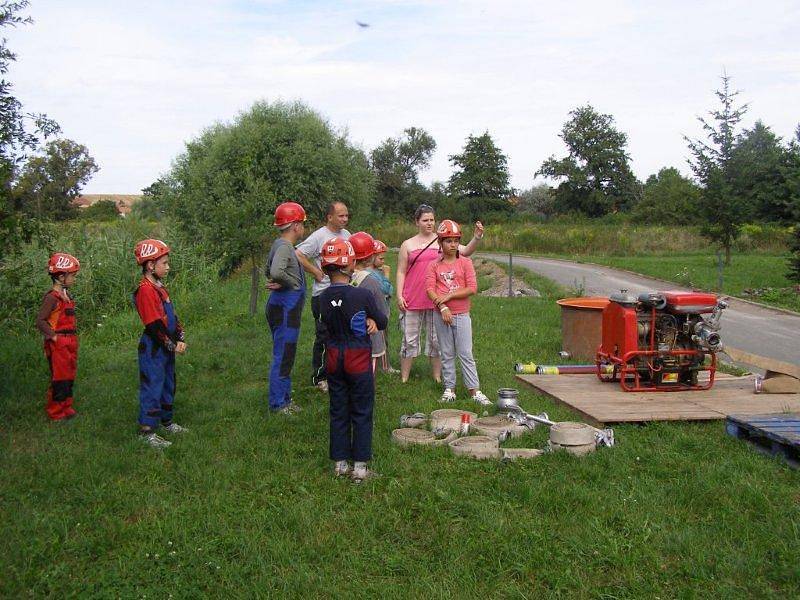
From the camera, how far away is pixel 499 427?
6.17 m

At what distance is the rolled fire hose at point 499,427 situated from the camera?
6.01 metres

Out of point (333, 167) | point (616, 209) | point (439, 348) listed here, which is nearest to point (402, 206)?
point (616, 209)

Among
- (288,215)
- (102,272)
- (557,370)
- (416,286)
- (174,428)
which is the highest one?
(288,215)

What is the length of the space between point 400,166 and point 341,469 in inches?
3072

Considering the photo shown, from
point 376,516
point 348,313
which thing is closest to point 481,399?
point 348,313

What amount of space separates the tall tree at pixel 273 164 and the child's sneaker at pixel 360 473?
20.7m

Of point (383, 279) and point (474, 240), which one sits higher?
point (474, 240)

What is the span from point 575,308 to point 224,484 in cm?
584

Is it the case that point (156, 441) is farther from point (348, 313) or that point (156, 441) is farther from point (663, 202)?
point (663, 202)

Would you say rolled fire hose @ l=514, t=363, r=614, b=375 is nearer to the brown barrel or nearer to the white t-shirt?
the brown barrel

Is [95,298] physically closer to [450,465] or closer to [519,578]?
[450,465]

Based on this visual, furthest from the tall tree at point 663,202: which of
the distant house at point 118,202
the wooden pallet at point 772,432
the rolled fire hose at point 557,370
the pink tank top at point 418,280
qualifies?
the wooden pallet at point 772,432

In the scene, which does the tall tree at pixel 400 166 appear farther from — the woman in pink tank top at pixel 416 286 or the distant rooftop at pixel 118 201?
the woman in pink tank top at pixel 416 286

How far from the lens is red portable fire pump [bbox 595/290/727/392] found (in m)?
7.39
